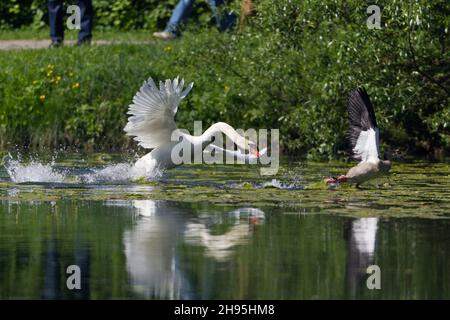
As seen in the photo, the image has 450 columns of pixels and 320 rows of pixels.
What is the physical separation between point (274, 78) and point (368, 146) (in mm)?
4000

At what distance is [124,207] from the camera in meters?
14.0

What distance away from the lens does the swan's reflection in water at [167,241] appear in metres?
10.1

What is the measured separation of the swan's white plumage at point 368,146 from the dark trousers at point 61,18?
9.48 m

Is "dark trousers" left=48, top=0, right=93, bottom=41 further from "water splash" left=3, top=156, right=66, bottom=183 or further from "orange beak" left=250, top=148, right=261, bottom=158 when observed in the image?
"orange beak" left=250, top=148, right=261, bottom=158

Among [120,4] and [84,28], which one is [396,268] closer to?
[84,28]

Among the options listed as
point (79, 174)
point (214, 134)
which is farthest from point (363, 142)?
point (79, 174)

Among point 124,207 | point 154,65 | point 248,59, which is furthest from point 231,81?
point 124,207

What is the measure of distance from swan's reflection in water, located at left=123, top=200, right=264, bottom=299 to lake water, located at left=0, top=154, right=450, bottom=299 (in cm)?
1

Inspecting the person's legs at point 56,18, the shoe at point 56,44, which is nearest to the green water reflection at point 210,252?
the shoe at point 56,44

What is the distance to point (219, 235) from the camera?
1220 cm

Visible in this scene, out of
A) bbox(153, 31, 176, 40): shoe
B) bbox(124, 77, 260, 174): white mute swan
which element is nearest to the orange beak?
bbox(124, 77, 260, 174): white mute swan

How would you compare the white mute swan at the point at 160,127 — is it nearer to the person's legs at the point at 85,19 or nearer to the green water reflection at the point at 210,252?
the green water reflection at the point at 210,252

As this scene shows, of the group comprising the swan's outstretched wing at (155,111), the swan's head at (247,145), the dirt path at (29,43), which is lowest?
the swan's head at (247,145)

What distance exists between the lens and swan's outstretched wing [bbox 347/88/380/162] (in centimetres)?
1566
